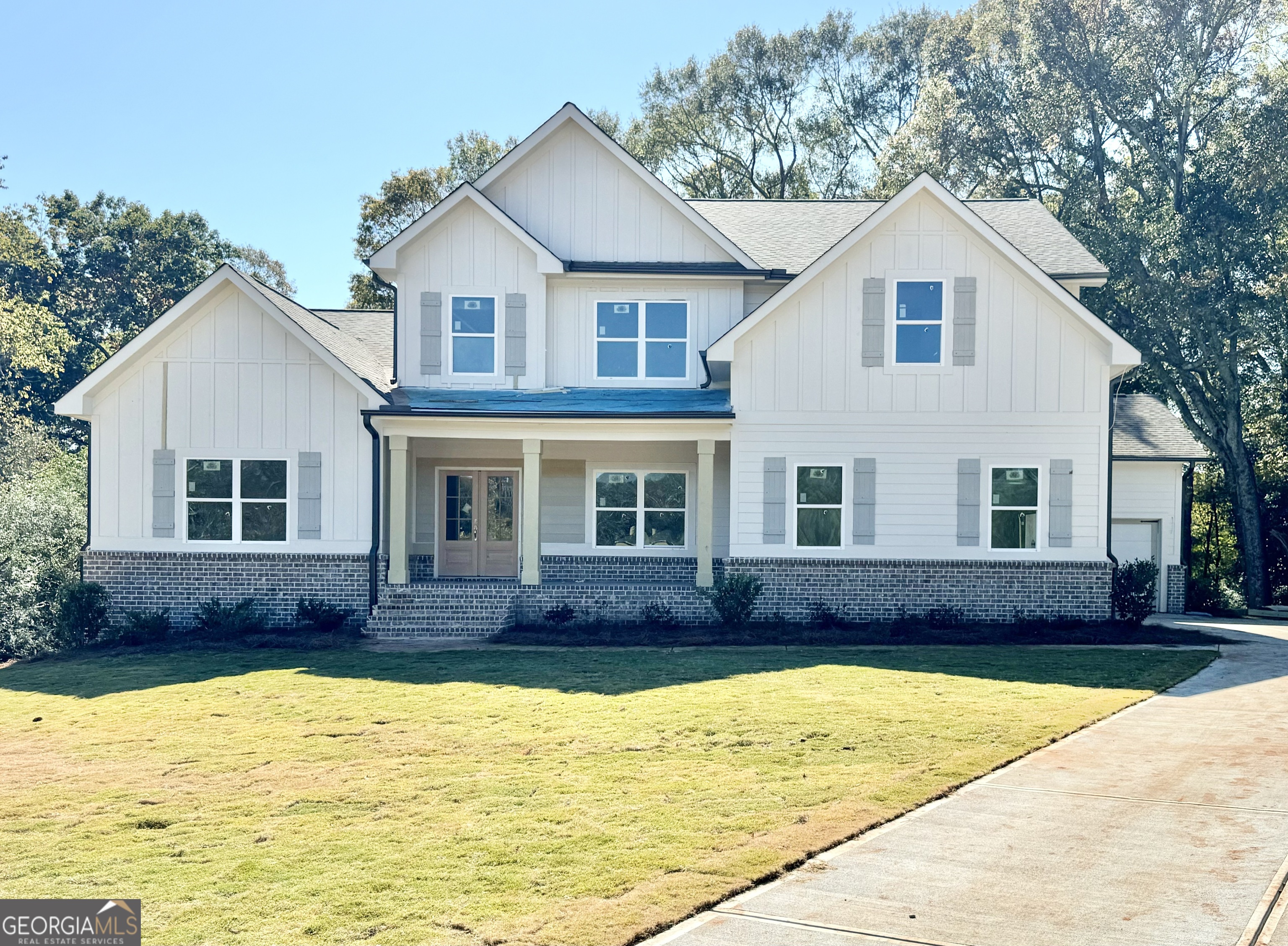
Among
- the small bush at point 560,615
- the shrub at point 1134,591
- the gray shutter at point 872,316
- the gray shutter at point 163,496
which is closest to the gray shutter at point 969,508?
the gray shutter at point 872,316

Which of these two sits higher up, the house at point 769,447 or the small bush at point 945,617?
the house at point 769,447

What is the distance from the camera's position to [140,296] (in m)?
45.2

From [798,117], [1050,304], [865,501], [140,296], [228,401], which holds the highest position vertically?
[798,117]

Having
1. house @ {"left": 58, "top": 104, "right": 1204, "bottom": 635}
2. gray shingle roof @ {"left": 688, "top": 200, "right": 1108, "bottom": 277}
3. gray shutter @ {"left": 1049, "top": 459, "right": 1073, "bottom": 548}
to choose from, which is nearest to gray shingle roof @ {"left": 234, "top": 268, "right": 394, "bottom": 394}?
house @ {"left": 58, "top": 104, "right": 1204, "bottom": 635}

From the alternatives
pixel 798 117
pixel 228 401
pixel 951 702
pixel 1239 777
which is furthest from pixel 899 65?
pixel 1239 777

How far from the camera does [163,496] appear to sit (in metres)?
18.2

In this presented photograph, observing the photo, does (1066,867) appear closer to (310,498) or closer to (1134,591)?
(1134,591)

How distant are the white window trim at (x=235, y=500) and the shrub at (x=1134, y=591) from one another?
14016 millimetres

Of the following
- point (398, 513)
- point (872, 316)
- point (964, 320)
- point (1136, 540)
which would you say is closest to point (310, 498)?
point (398, 513)

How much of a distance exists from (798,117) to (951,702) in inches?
1363

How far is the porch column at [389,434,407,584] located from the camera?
57.7 ft

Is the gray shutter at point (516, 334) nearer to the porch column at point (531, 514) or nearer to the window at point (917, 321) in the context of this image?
the porch column at point (531, 514)

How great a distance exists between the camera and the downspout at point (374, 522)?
59.6 ft

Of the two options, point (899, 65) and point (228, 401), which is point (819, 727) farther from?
point (899, 65)
